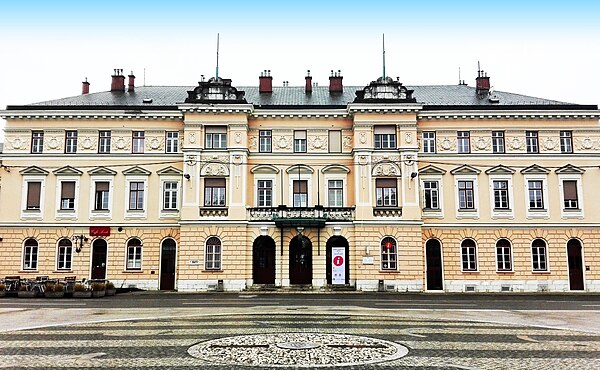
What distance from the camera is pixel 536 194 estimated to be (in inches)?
1328

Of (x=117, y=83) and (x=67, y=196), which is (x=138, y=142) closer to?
(x=67, y=196)

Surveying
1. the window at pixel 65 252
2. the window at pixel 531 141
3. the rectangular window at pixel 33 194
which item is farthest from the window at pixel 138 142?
the window at pixel 531 141

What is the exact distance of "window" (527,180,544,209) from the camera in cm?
3364

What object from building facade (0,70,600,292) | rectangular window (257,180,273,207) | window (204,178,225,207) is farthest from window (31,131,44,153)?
rectangular window (257,180,273,207)

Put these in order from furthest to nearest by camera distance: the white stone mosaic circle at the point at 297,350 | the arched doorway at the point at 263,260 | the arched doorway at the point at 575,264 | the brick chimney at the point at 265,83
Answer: the brick chimney at the point at 265,83 → the arched doorway at the point at 263,260 → the arched doorway at the point at 575,264 → the white stone mosaic circle at the point at 297,350

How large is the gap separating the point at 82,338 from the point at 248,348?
14.1 feet

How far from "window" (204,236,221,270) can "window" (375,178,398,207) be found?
10658mm

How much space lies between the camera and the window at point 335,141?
34.4 metres

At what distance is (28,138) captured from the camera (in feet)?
112

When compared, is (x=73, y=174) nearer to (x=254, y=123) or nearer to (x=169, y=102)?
(x=169, y=102)

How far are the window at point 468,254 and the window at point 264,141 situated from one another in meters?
14.3

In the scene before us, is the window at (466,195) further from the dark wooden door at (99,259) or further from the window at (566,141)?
the dark wooden door at (99,259)

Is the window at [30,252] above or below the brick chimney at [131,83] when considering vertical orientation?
below

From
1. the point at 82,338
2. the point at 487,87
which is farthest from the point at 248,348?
the point at 487,87
